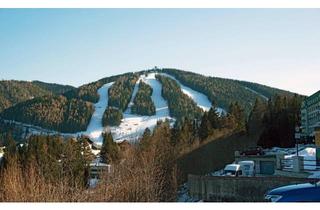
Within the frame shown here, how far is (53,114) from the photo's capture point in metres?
178

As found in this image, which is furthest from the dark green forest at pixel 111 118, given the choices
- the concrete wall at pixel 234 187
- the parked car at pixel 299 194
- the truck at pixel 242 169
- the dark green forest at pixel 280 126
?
the parked car at pixel 299 194

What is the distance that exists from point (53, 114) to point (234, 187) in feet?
521

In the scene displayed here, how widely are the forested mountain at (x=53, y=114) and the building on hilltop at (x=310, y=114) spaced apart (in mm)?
125425

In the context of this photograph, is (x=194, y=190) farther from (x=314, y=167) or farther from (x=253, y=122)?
(x=253, y=122)

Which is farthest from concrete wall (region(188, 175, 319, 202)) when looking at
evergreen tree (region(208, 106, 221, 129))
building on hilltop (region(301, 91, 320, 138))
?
evergreen tree (region(208, 106, 221, 129))

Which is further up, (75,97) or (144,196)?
(75,97)

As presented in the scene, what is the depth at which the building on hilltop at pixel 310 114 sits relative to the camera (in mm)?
50875

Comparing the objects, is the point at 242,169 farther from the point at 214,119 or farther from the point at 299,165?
the point at 214,119

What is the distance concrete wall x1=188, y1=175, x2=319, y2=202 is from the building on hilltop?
23.0 meters

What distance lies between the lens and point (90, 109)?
194125 mm

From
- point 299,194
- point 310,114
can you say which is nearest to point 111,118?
point 310,114

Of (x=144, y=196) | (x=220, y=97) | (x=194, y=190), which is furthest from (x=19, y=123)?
(x=144, y=196)

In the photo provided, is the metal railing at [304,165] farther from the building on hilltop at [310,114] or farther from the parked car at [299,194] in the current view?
A: the building on hilltop at [310,114]
